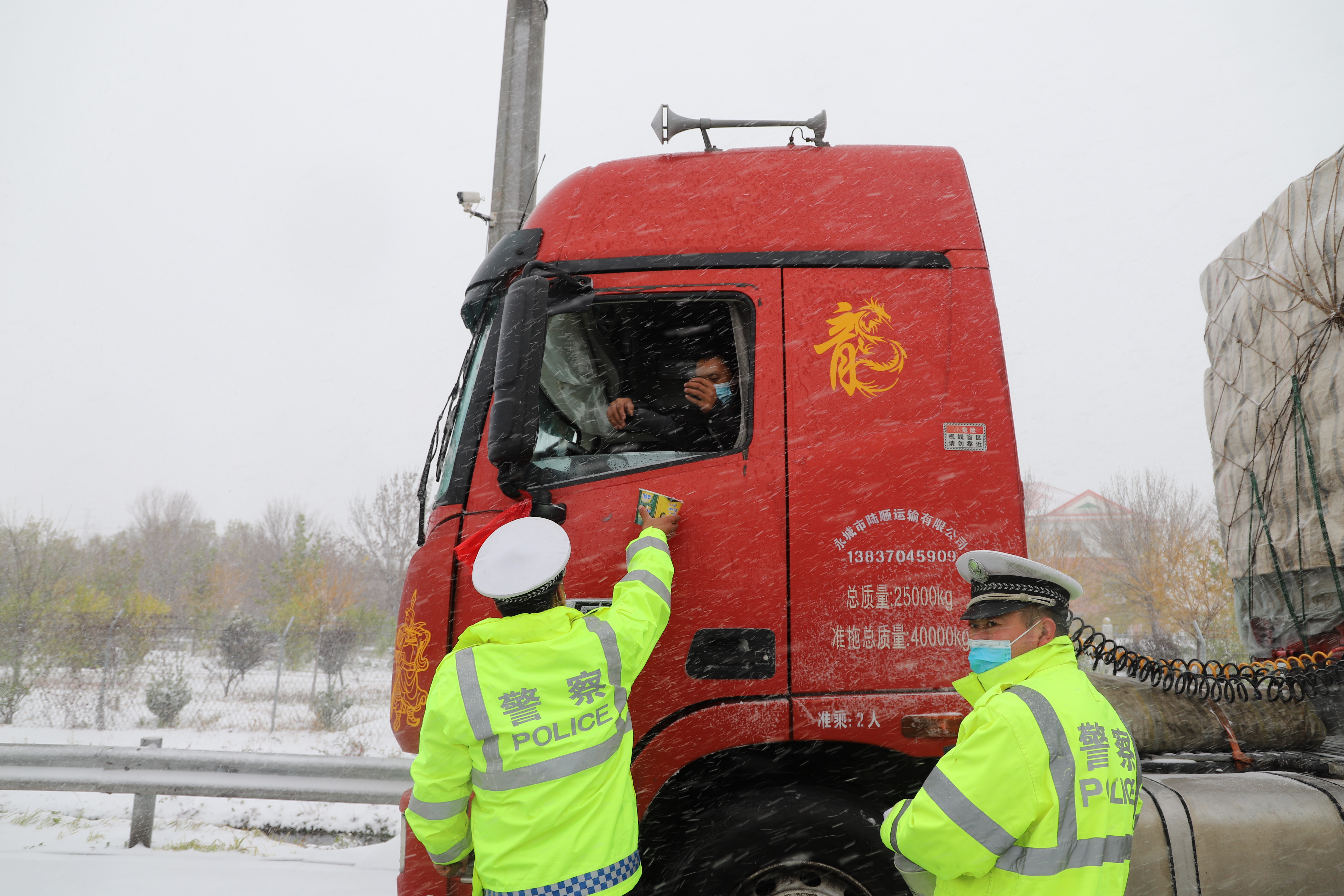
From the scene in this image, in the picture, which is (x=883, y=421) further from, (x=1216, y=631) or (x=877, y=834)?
(x=1216, y=631)

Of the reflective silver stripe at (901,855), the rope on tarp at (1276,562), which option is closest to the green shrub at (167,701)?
the reflective silver stripe at (901,855)

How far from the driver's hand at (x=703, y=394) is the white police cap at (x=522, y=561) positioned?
80cm

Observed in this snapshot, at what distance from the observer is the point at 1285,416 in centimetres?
304

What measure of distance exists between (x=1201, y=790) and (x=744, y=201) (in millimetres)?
2523

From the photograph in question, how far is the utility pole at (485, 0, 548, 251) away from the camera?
16.4 ft

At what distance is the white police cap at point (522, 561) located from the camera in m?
2.07

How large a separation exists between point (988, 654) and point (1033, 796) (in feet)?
1.39

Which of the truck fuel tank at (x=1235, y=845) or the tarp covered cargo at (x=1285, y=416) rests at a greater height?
the tarp covered cargo at (x=1285, y=416)

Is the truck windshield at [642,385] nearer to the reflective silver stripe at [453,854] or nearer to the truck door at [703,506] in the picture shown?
the truck door at [703,506]

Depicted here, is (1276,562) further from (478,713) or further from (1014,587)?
(478,713)

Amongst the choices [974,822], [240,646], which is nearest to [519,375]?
[974,822]

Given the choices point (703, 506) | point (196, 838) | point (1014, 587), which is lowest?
point (196, 838)

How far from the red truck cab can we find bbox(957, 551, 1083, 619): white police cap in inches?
17.6

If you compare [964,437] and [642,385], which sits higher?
[642,385]
